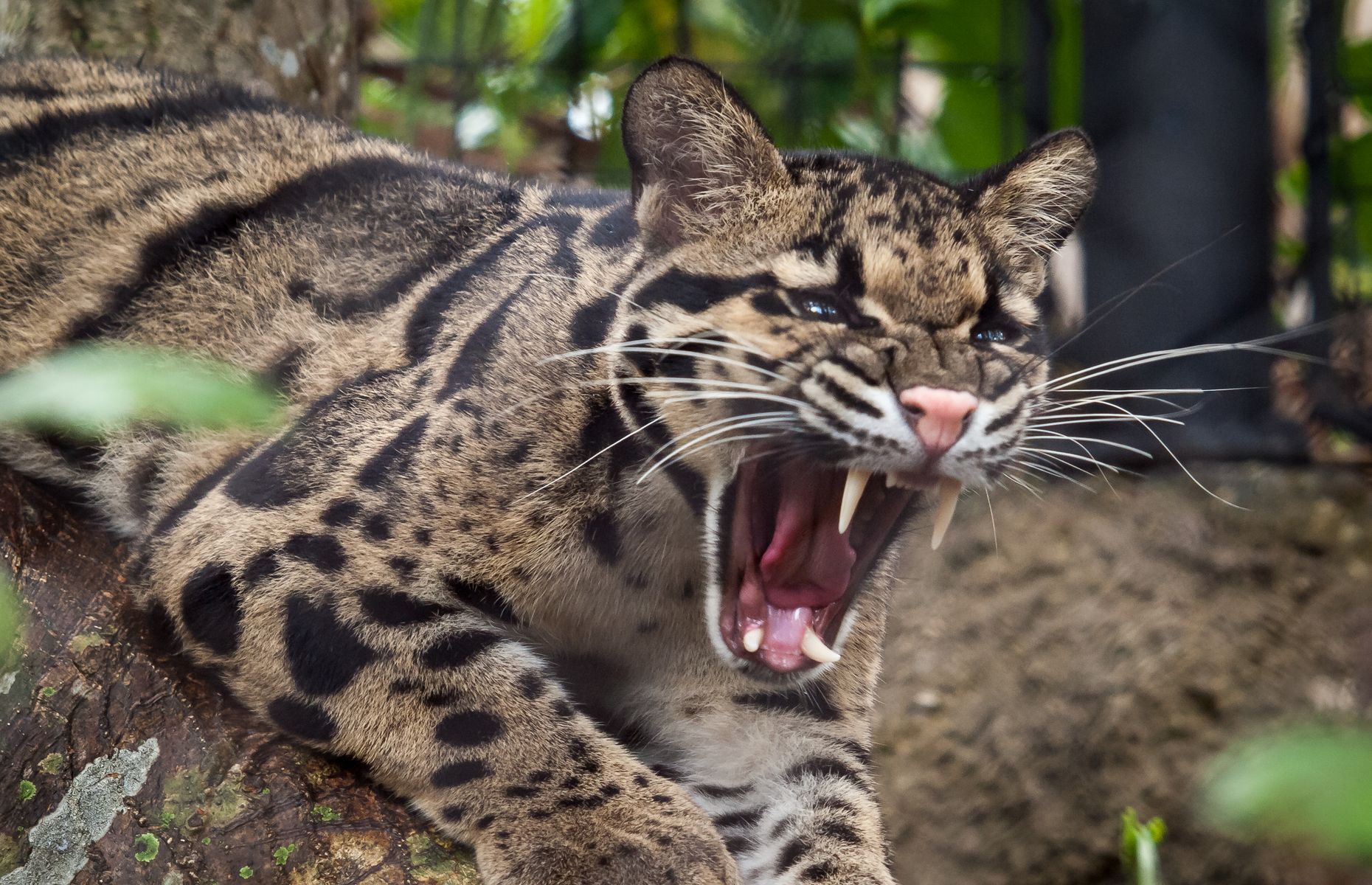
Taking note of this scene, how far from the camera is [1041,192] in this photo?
9.02 feet

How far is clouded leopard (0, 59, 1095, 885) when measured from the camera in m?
2.40

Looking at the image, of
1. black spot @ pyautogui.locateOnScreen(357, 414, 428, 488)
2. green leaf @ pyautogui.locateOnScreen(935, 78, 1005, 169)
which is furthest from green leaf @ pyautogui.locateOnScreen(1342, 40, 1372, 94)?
black spot @ pyautogui.locateOnScreen(357, 414, 428, 488)

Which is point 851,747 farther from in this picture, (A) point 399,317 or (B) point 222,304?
(B) point 222,304

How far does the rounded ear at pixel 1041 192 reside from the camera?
2.69 meters

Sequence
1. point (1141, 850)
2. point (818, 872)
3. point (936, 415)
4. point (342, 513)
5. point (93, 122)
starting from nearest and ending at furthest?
point (1141, 850)
point (936, 415)
point (342, 513)
point (818, 872)
point (93, 122)

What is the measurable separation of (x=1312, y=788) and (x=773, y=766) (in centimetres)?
219

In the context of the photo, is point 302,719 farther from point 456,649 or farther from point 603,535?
point 603,535

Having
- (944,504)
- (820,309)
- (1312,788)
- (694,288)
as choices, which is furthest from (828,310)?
(1312,788)

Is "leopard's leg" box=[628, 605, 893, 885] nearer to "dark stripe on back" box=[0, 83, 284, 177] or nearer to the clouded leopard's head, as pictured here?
the clouded leopard's head

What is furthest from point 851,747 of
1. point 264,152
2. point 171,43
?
point 171,43

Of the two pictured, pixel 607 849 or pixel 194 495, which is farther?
pixel 194 495

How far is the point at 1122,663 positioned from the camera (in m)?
5.08

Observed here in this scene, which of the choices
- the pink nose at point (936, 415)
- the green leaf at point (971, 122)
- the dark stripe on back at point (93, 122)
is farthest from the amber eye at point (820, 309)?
the green leaf at point (971, 122)

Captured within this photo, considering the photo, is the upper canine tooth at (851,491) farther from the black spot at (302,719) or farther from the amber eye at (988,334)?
the black spot at (302,719)
